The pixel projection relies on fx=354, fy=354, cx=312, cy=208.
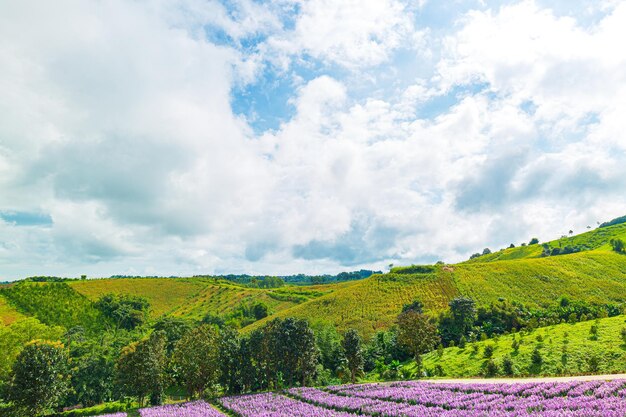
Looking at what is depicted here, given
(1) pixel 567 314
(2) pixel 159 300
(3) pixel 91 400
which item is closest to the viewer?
(3) pixel 91 400

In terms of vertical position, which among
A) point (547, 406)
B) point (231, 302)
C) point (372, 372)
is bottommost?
point (372, 372)

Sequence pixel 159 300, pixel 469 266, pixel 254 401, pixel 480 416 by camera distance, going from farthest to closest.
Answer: pixel 159 300
pixel 469 266
pixel 254 401
pixel 480 416

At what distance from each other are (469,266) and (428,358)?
281 feet

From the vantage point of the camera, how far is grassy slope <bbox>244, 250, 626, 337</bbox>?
105 m

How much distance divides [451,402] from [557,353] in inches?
1191

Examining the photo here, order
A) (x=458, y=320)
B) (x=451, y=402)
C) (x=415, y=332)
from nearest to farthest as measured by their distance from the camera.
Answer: (x=451, y=402) → (x=415, y=332) → (x=458, y=320)

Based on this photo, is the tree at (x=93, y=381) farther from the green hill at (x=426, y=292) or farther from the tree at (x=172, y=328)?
the green hill at (x=426, y=292)

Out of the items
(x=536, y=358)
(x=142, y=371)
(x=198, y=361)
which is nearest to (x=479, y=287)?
(x=536, y=358)

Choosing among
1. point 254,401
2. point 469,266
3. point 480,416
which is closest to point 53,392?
point 254,401

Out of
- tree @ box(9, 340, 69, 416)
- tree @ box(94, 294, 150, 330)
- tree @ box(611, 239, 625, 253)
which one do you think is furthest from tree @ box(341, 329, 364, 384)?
tree @ box(611, 239, 625, 253)

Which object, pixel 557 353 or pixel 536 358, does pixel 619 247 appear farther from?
pixel 536 358

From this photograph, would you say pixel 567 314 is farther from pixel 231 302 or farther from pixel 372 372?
pixel 231 302

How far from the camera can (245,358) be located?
56812mm

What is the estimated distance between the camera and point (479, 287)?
118188mm
